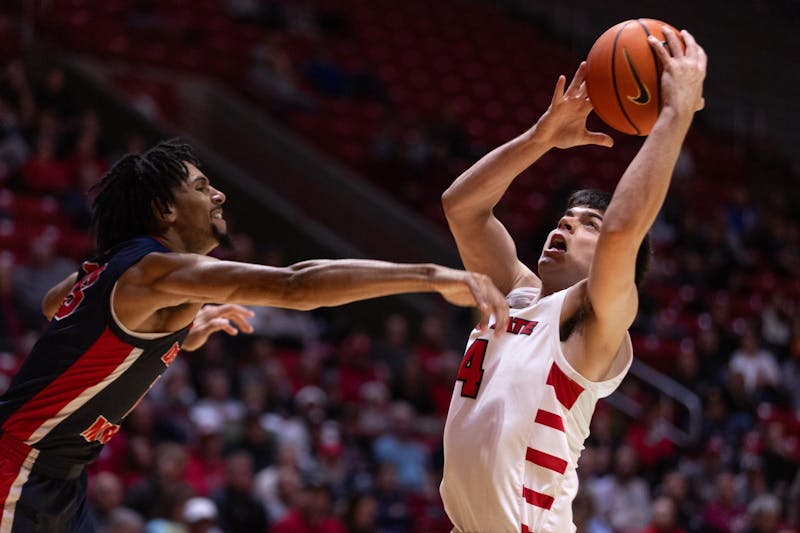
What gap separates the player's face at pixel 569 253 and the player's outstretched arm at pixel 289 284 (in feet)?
2.44

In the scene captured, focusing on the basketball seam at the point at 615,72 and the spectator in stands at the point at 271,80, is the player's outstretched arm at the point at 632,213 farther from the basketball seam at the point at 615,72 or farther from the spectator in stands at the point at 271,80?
the spectator in stands at the point at 271,80

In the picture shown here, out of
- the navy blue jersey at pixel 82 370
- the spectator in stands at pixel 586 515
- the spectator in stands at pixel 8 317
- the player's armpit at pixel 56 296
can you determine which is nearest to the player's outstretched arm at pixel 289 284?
the navy blue jersey at pixel 82 370

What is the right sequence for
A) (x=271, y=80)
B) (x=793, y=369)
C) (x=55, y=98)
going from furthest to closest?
(x=271, y=80), (x=793, y=369), (x=55, y=98)

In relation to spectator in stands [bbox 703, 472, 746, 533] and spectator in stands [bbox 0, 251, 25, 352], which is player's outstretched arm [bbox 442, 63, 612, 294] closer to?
spectator in stands [bbox 0, 251, 25, 352]

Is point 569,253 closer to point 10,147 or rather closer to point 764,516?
point 764,516

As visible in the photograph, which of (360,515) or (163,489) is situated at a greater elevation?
(163,489)

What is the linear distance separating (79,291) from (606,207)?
198 centimetres

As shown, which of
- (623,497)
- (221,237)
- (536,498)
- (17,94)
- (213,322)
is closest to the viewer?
(536,498)

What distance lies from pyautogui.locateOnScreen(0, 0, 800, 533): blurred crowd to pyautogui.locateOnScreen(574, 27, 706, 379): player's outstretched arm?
4178 mm

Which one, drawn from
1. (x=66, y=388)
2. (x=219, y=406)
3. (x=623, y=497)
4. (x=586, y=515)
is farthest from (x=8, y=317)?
(x=623, y=497)

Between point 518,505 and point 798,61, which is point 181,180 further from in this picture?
point 798,61

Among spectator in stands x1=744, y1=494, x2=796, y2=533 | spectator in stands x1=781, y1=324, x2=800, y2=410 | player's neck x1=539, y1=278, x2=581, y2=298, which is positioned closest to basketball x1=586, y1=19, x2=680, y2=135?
player's neck x1=539, y1=278, x2=581, y2=298

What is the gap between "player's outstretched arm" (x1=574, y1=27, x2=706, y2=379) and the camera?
Result: 362 centimetres

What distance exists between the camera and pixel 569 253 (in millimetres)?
4141
